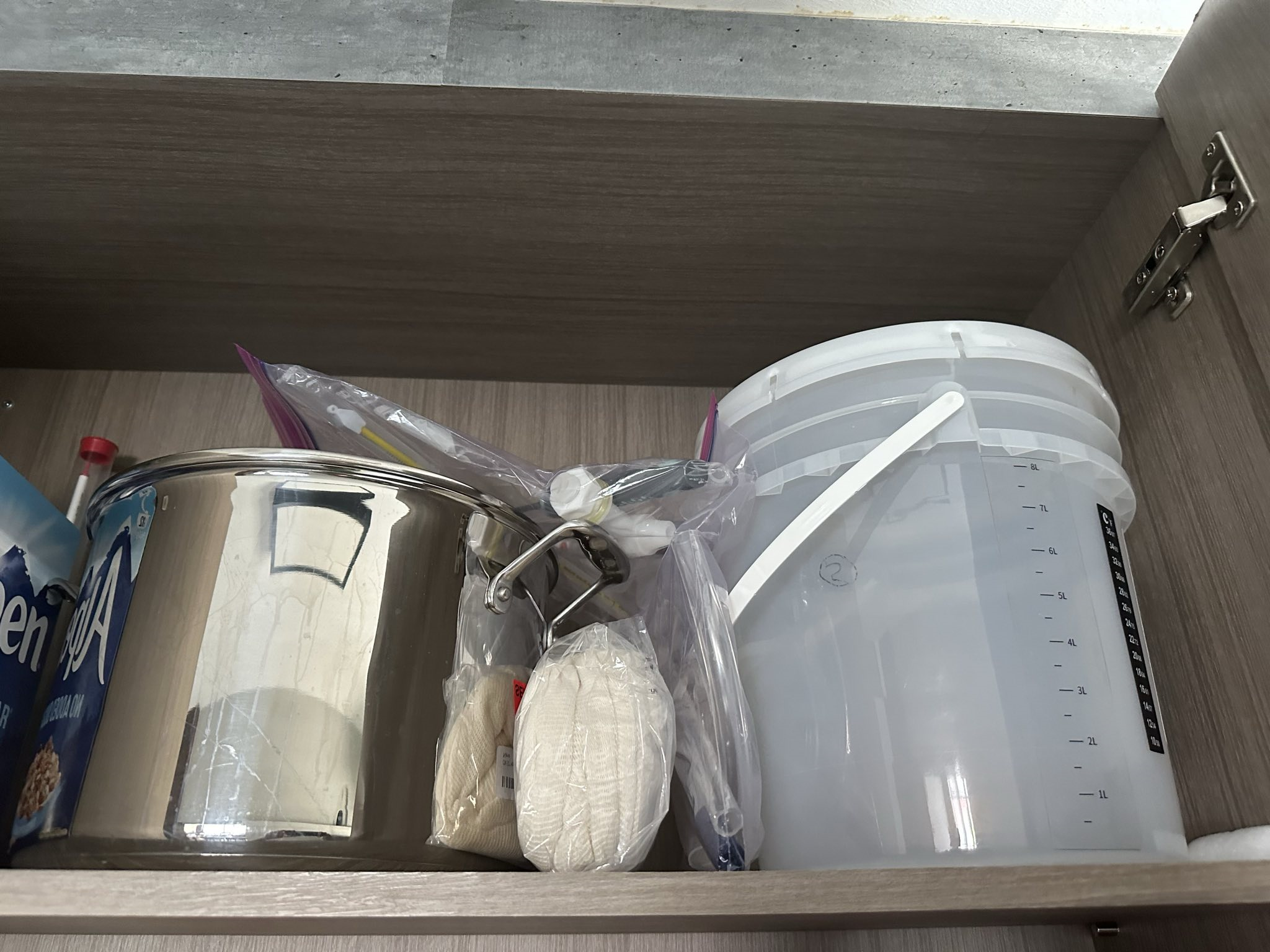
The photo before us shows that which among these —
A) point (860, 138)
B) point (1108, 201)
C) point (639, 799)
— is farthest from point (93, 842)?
point (1108, 201)

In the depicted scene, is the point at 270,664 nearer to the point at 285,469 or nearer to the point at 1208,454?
the point at 285,469

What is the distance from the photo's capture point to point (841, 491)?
60 centimetres

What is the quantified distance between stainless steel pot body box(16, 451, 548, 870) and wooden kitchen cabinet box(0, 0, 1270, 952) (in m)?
0.04

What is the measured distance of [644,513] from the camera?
26.3 inches

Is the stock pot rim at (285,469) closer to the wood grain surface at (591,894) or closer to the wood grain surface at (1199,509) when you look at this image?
the wood grain surface at (591,894)

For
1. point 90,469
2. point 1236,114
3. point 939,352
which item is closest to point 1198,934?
point 939,352

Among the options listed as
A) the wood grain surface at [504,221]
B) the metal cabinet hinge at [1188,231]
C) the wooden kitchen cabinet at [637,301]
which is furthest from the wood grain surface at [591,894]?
the wood grain surface at [504,221]

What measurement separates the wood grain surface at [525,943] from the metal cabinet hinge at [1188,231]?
498 mm

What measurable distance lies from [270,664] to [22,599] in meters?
0.27

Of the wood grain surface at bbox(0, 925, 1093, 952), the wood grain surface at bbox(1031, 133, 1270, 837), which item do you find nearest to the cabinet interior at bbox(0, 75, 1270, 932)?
the wood grain surface at bbox(1031, 133, 1270, 837)

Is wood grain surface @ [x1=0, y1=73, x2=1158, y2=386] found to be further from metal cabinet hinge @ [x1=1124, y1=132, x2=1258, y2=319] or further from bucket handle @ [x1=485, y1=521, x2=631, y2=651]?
bucket handle @ [x1=485, y1=521, x2=631, y2=651]

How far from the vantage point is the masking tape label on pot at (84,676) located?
0.53 meters

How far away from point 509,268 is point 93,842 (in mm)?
539

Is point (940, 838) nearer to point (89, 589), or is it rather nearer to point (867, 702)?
point (867, 702)
